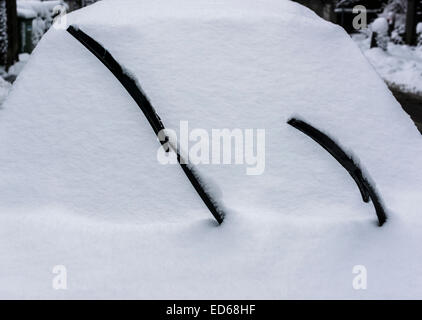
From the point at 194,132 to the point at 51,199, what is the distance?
1.73 ft

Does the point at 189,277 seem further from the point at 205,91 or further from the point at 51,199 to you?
the point at 205,91

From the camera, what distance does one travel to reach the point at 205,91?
6.18 feet

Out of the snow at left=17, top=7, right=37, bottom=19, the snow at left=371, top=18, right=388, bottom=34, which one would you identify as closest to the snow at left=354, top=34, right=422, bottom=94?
the snow at left=371, top=18, right=388, bottom=34

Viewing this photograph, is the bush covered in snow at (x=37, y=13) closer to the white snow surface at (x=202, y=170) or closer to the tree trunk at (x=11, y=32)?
the tree trunk at (x=11, y=32)

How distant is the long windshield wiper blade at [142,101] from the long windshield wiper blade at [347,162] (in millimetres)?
359

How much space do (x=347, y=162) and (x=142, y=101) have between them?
2.32 feet

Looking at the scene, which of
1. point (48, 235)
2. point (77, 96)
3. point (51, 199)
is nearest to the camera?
point (48, 235)

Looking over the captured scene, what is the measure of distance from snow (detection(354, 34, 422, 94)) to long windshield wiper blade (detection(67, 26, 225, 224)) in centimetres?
1163

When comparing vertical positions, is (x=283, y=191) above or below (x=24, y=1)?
above

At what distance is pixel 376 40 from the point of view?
63.1ft

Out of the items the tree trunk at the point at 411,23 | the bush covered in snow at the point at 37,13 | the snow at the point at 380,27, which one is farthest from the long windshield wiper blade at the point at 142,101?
the tree trunk at the point at 411,23
